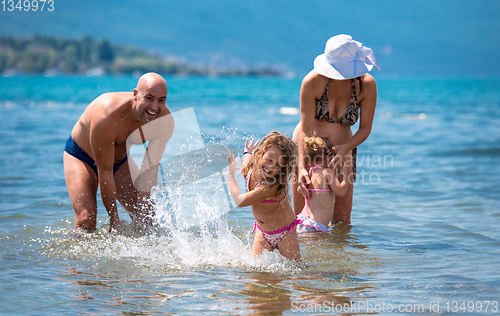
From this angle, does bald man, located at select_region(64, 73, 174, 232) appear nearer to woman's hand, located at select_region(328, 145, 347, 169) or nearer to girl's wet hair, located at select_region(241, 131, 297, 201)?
girl's wet hair, located at select_region(241, 131, 297, 201)

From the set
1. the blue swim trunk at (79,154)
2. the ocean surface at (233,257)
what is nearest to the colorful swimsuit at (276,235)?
the ocean surface at (233,257)

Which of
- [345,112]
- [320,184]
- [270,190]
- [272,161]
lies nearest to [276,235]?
[270,190]

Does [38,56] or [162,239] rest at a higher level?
[38,56]

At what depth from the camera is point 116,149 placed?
4855mm

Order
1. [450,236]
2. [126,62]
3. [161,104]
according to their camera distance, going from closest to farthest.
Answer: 1. [161,104]
2. [450,236]
3. [126,62]

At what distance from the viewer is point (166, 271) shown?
3.97 metres

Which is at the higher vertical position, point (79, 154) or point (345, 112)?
point (345, 112)

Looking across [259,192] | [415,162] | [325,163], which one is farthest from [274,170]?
[415,162]

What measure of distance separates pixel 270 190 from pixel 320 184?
45.0 inches

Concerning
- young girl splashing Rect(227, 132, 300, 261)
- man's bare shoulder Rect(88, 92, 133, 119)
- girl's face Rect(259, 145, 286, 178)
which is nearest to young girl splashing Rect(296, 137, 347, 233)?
young girl splashing Rect(227, 132, 300, 261)

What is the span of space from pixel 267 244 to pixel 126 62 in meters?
135

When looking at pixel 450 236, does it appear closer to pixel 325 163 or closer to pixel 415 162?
pixel 325 163

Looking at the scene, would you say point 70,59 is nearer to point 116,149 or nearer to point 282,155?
point 116,149

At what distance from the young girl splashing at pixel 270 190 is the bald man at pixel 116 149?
3.62 feet
